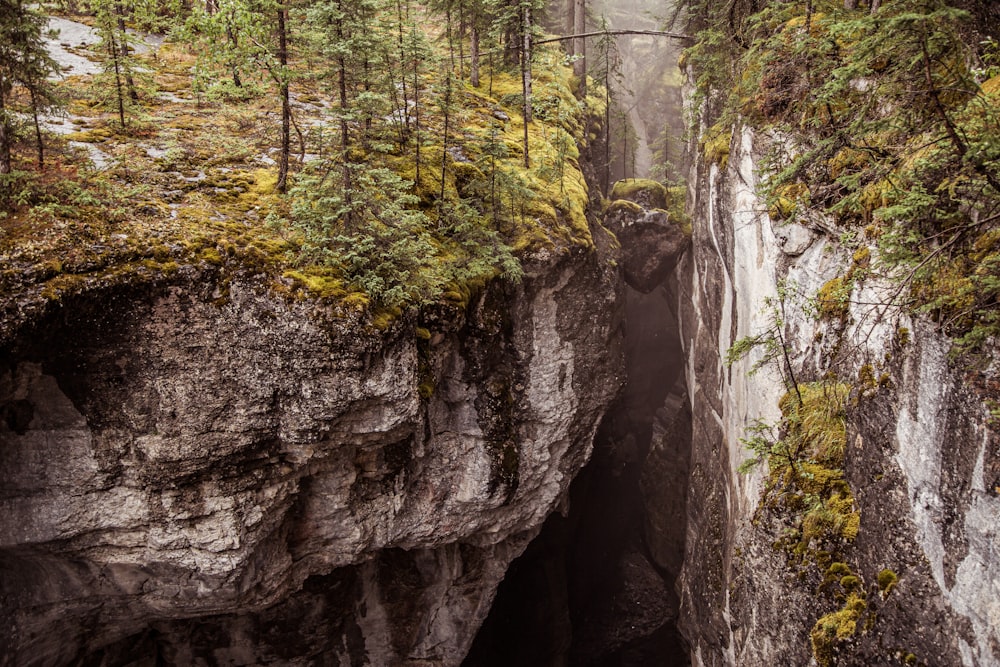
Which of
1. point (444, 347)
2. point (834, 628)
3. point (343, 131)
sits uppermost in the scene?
point (343, 131)

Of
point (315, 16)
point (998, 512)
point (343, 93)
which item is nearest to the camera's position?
point (998, 512)

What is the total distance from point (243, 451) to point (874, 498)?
9335mm

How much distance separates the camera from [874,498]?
6.15m

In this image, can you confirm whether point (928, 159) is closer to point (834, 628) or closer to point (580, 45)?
point (834, 628)

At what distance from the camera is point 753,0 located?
1137 cm

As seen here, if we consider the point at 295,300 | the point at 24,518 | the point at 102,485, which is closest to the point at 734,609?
the point at 295,300

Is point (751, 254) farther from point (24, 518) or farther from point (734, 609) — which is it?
point (24, 518)

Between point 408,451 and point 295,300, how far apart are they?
14.1 feet

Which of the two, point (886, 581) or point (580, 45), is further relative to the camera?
point (580, 45)

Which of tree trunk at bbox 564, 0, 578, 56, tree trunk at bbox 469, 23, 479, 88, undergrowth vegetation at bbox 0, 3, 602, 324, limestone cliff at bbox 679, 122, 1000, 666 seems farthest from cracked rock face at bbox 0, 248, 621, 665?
tree trunk at bbox 564, 0, 578, 56

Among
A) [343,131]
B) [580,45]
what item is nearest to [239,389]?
[343,131]

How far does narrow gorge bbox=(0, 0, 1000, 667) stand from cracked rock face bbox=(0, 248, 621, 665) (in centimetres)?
6

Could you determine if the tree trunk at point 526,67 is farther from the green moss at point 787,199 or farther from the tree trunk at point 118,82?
the tree trunk at point 118,82

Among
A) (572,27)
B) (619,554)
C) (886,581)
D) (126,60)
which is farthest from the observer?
(572,27)
